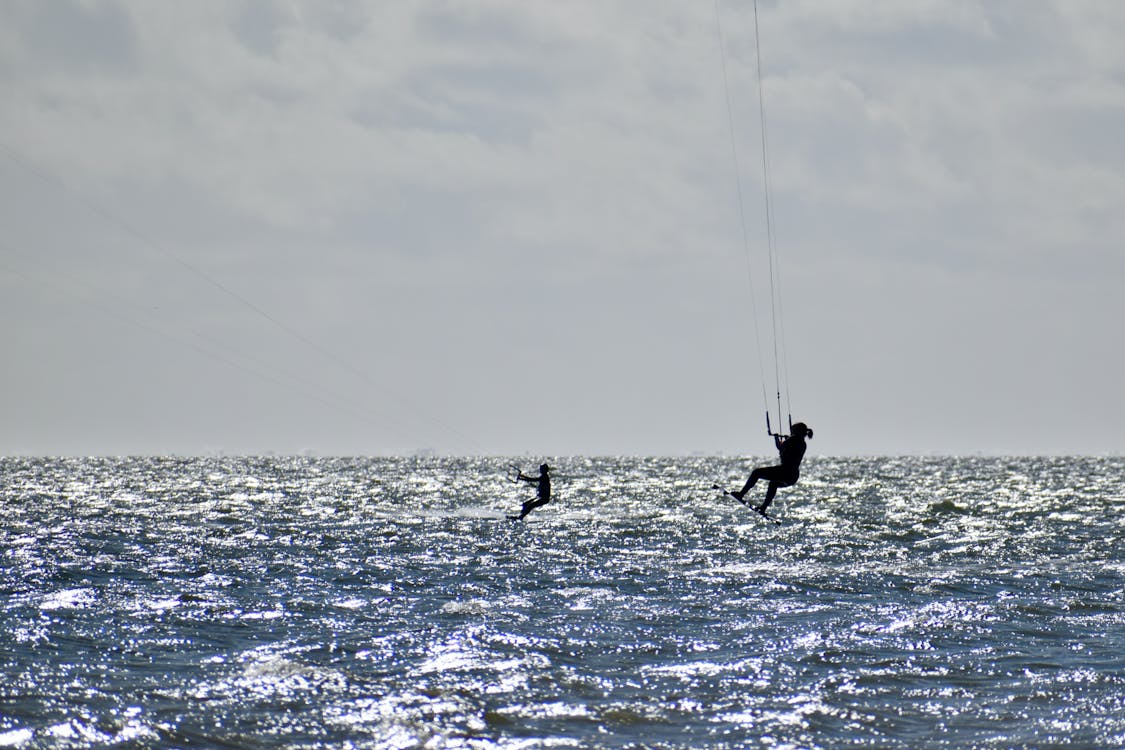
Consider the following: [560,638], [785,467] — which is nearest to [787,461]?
[785,467]

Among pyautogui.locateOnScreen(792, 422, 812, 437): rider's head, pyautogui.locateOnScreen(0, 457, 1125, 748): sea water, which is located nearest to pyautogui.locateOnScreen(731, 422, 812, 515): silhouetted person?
pyautogui.locateOnScreen(792, 422, 812, 437): rider's head

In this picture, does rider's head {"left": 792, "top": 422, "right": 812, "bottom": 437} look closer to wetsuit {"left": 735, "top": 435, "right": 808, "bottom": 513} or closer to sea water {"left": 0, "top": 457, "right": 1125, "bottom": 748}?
wetsuit {"left": 735, "top": 435, "right": 808, "bottom": 513}

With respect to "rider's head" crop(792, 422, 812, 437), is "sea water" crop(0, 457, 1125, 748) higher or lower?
lower

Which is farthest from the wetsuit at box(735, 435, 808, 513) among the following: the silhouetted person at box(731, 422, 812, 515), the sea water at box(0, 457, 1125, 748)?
the sea water at box(0, 457, 1125, 748)

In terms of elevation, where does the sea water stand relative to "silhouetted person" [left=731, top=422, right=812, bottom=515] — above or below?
below

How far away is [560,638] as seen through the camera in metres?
24.9

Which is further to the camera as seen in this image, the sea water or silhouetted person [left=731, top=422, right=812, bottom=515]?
silhouetted person [left=731, top=422, right=812, bottom=515]

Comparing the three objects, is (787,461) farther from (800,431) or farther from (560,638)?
(560,638)

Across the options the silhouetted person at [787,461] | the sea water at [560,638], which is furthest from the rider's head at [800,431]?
the sea water at [560,638]

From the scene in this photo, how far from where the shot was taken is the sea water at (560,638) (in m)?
18.1

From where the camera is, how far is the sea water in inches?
714

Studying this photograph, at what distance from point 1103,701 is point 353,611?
651 inches

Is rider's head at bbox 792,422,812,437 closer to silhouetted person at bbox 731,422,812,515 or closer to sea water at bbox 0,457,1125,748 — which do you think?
silhouetted person at bbox 731,422,812,515

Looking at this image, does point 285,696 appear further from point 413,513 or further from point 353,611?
point 413,513
